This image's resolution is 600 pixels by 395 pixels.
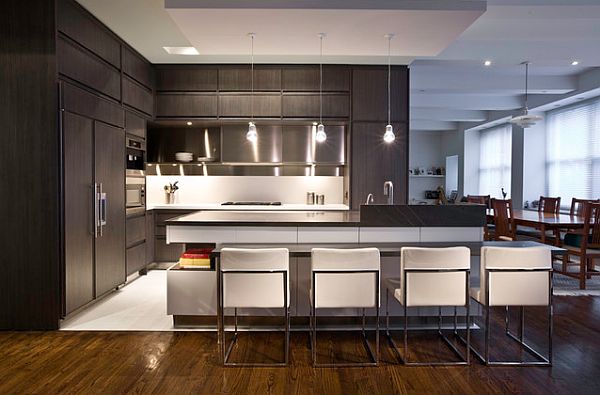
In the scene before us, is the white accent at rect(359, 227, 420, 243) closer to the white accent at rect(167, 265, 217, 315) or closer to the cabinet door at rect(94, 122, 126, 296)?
the white accent at rect(167, 265, 217, 315)

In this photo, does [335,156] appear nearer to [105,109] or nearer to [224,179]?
[224,179]

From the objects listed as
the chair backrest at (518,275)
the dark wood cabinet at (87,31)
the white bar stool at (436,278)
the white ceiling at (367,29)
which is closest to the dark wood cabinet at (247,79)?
the white ceiling at (367,29)

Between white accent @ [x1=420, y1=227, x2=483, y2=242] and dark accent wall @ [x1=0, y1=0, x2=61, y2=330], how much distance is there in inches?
127

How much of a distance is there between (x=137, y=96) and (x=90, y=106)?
1.31 m

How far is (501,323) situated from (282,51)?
360 centimetres

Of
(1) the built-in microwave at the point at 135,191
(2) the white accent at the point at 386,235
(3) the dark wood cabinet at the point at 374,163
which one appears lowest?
(2) the white accent at the point at 386,235

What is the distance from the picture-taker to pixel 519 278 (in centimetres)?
304

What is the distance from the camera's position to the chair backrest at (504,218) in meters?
6.27

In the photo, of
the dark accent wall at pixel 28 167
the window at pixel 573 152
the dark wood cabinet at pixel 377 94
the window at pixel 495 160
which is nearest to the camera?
the dark accent wall at pixel 28 167

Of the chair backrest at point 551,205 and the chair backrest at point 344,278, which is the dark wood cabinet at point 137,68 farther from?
the chair backrest at point 551,205

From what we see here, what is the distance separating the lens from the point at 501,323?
399cm

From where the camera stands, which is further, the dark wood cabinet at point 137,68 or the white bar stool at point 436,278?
the dark wood cabinet at point 137,68

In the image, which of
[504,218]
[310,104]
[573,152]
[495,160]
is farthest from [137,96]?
[495,160]

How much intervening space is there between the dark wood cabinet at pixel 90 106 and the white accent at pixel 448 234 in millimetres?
3365
